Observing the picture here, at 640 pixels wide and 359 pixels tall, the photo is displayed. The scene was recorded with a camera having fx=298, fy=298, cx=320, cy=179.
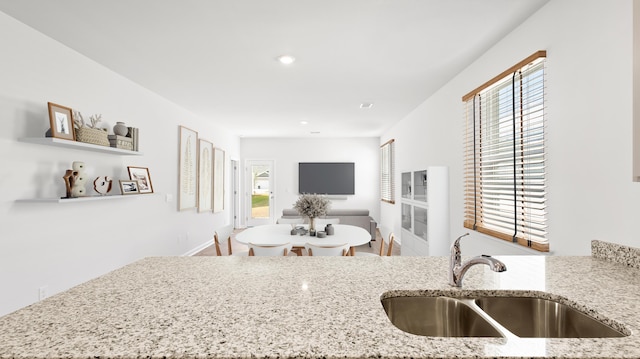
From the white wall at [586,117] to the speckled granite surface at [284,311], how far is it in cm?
36

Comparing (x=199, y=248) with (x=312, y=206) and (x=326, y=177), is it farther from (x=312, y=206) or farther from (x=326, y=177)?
(x=326, y=177)

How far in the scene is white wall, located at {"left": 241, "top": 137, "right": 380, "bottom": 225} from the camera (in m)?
7.79

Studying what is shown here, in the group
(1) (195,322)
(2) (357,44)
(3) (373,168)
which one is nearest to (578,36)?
(2) (357,44)

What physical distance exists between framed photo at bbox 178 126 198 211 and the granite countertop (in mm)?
3504

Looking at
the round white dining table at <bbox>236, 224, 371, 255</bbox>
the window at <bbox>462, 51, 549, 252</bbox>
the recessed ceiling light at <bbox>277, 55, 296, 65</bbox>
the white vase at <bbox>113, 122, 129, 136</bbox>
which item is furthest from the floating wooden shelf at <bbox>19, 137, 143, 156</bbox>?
the window at <bbox>462, 51, 549, 252</bbox>

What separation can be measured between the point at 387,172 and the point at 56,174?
19.3 ft

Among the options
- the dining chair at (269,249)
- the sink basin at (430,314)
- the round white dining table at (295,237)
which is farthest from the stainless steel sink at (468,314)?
the round white dining table at (295,237)

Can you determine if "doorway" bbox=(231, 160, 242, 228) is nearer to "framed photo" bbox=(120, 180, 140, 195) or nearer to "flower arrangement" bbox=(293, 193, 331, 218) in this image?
"framed photo" bbox=(120, 180, 140, 195)

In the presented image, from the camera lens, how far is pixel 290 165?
7809 millimetres

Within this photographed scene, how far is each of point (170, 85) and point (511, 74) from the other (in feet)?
11.8

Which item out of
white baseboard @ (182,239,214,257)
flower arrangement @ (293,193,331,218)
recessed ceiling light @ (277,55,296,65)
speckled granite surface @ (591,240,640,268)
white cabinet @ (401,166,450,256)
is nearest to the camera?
speckled granite surface @ (591,240,640,268)

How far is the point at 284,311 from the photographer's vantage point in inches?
34.0

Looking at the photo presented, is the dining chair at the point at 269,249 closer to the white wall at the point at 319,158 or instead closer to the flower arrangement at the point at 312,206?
the flower arrangement at the point at 312,206

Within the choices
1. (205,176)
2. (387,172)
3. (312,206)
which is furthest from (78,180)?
(387,172)
